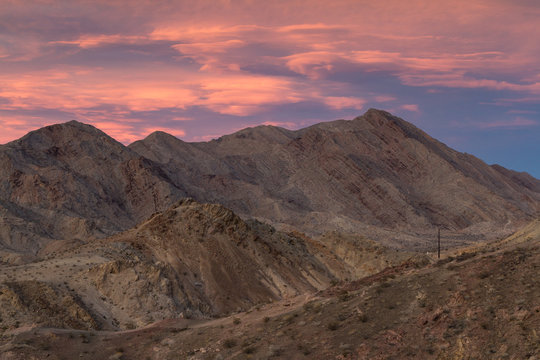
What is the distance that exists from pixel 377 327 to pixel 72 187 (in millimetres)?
80714

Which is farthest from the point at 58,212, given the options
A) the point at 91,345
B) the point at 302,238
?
the point at 91,345

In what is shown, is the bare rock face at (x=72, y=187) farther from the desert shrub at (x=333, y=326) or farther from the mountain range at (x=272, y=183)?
the desert shrub at (x=333, y=326)

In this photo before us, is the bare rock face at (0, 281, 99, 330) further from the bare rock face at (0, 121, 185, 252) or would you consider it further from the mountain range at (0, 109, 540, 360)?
the bare rock face at (0, 121, 185, 252)

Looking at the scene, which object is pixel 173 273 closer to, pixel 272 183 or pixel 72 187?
pixel 72 187

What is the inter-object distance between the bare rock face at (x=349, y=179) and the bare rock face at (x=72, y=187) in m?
11.3

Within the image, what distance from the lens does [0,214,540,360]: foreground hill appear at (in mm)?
14773

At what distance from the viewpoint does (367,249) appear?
57.0 meters

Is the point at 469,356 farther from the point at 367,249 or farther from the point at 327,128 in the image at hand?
the point at 327,128

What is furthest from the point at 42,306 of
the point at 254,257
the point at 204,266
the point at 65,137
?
the point at 65,137

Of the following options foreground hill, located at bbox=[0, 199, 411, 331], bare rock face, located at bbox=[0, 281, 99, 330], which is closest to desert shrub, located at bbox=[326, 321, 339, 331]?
foreground hill, located at bbox=[0, 199, 411, 331]

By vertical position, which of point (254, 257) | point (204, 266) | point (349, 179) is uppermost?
point (349, 179)

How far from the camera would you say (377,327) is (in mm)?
16422

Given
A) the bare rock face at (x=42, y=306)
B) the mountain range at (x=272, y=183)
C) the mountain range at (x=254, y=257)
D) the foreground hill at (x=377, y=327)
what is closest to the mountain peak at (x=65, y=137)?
the mountain range at (x=272, y=183)

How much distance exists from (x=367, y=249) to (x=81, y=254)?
29082 millimetres
